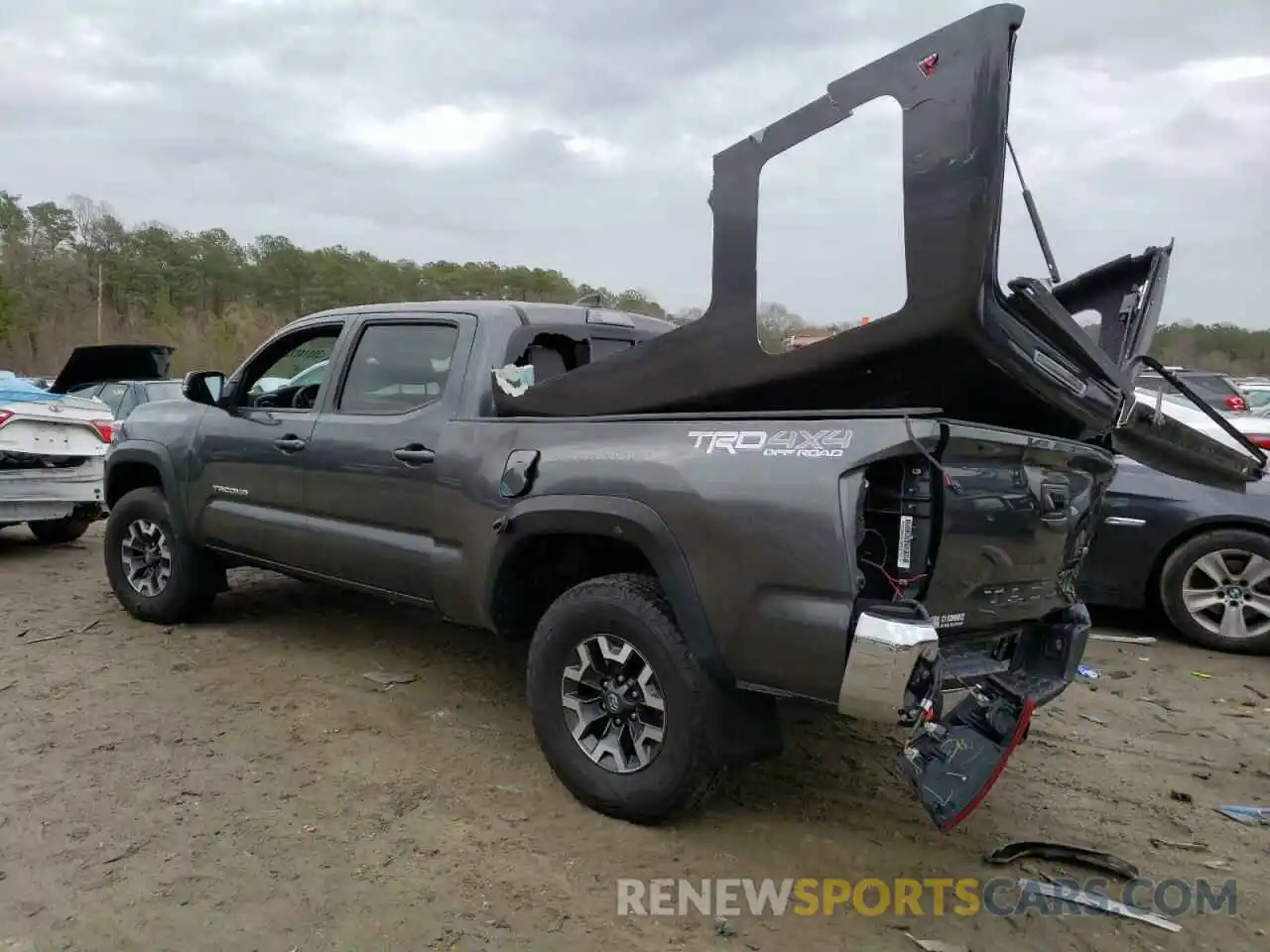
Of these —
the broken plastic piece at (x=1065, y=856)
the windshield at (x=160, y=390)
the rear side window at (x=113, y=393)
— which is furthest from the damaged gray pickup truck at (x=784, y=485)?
the rear side window at (x=113, y=393)

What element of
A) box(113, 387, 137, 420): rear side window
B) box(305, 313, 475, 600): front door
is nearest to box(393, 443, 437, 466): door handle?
box(305, 313, 475, 600): front door

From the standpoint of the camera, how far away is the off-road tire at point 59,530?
27.6 ft

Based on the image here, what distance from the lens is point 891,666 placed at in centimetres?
265

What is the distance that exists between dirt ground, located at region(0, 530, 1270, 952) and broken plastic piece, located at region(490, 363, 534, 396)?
1550 millimetres

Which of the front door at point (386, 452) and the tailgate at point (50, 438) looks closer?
the front door at point (386, 452)

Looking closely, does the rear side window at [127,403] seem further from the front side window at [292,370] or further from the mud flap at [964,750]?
the mud flap at [964,750]

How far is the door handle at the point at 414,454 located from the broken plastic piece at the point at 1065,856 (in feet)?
8.85

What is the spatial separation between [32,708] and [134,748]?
83 centimetres

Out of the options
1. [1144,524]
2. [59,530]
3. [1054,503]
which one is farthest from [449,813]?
[59,530]

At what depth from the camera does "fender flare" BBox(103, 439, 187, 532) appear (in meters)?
5.40

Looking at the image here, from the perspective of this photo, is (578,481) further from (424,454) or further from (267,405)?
(267,405)

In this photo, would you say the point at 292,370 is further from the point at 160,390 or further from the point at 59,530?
the point at 160,390

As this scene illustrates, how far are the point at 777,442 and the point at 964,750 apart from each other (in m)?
1.16

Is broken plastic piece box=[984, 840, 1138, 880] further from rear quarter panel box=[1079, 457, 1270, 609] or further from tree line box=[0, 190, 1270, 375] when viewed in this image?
tree line box=[0, 190, 1270, 375]
